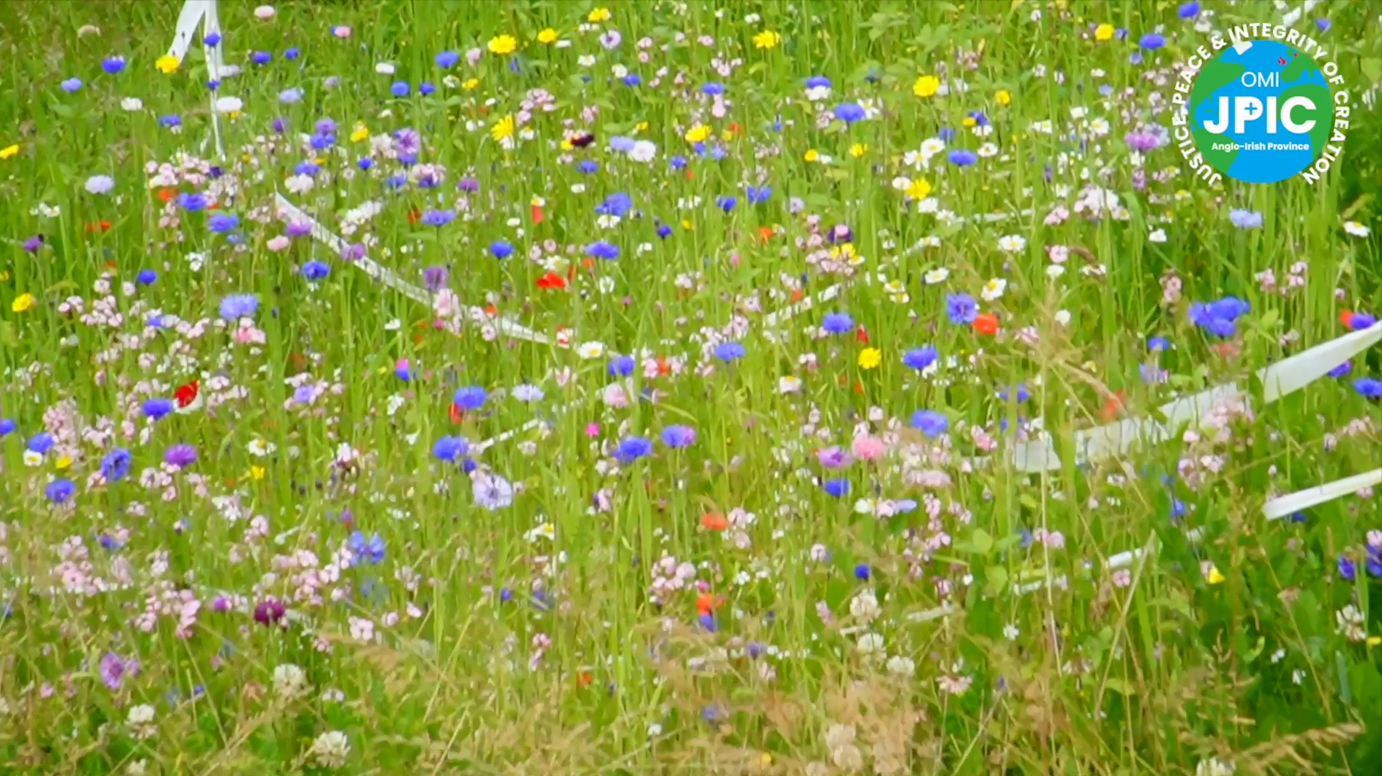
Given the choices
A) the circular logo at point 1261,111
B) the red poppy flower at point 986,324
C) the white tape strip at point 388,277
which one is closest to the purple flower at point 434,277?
the white tape strip at point 388,277

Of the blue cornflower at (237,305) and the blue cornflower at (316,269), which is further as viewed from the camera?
the blue cornflower at (316,269)

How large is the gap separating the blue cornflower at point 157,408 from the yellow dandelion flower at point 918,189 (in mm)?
1529

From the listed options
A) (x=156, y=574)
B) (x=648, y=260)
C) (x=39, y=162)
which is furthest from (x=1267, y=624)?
(x=39, y=162)

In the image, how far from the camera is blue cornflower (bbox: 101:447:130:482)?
2885 millimetres

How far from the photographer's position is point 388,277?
3.79 metres

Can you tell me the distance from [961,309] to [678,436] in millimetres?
601

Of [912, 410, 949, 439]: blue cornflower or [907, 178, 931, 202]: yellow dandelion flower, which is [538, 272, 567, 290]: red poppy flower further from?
[912, 410, 949, 439]: blue cornflower

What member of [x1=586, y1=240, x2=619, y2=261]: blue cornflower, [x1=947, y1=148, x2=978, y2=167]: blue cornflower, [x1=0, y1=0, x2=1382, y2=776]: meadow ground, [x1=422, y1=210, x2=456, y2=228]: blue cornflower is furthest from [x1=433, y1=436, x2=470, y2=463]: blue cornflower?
[x1=947, y1=148, x2=978, y2=167]: blue cornflower

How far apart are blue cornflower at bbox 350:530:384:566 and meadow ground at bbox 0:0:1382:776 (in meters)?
0.01

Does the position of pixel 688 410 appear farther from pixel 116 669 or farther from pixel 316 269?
pixel 116 669

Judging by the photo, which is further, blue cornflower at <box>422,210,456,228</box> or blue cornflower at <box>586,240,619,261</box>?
blue cornflower at <box>422,210,456,228</box>

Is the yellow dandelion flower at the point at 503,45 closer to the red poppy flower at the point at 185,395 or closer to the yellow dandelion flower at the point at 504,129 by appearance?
the yellow dandelion flower at the point at 504,129

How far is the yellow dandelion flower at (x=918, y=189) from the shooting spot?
12.5 ft

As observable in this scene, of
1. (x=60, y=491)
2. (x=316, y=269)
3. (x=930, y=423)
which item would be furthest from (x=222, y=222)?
(x=930, y=423)
